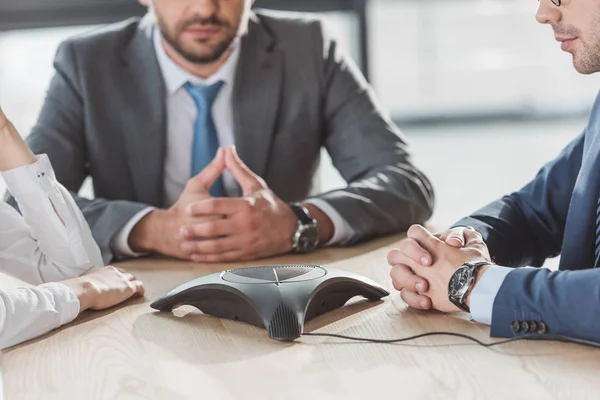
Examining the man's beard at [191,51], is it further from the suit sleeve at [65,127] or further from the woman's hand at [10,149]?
the woman's hand at [10,149]

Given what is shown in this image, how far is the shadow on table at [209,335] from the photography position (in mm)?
1314

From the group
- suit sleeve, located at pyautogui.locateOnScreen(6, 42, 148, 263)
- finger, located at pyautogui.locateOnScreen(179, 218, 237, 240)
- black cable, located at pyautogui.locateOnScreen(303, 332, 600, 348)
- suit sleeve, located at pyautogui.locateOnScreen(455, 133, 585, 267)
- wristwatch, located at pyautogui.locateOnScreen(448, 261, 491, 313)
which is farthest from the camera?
suit sleeve, located at pyautogui.locateOnScreen(6, 42, 148, 263)

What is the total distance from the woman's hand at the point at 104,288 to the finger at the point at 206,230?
320 millimetres

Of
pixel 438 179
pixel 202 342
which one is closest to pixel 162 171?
pixel 202 342

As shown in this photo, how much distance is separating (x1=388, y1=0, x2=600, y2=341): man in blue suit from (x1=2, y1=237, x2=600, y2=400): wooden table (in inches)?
1.5

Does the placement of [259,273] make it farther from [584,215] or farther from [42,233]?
[584,215]

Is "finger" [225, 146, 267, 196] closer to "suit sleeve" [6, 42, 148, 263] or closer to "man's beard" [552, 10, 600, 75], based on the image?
"suit sleeve" [6, 42, 148, 263]

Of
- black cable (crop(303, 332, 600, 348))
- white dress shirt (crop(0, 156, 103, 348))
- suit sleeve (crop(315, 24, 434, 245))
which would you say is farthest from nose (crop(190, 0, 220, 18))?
black cable (crop(303, 332, 600, 348))

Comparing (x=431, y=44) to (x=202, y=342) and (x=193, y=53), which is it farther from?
(x=202, y=342)

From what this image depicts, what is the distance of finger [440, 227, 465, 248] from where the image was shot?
1.62 meters

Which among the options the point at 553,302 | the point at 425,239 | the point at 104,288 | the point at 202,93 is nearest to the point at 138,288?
the point at 104,288

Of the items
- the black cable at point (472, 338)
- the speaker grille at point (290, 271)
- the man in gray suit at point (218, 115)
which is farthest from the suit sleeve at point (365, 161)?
the black cable at point (472, 338)

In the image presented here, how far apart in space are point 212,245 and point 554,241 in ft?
2.37

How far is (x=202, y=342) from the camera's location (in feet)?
4.50
